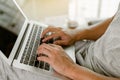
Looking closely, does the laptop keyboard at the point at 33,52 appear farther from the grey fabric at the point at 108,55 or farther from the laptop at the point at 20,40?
the grey fabric at the point at 108,55

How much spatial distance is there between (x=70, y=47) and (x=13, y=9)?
37 cm

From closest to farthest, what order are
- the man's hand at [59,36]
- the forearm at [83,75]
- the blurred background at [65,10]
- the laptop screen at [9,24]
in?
the forearm at [83,75]
the laptop screen at [9,24]
the man's hand at [59,36]
the blurred background at [65,10]

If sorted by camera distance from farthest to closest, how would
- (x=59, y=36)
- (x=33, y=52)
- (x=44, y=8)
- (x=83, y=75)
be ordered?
(x=44, y=8)
(x=59, y=36)
(x=33, y=52)
(x=83, y=75)

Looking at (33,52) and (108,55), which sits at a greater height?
(108,55)

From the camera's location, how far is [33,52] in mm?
979

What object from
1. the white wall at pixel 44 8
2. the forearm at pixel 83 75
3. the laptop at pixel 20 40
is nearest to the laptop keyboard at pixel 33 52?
the laptop at pixel 20 40

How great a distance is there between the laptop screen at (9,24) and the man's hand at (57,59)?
0.14 metres

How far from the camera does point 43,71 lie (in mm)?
858

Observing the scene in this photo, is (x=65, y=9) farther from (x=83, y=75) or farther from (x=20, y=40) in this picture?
(x=83, y=75)

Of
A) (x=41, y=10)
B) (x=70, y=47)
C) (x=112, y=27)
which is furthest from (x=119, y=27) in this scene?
(x=41, y=10)

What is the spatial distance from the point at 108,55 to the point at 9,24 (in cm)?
49

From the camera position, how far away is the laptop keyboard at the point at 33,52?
2.95 ft

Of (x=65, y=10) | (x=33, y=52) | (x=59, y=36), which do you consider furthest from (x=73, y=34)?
(x=65, y=10)

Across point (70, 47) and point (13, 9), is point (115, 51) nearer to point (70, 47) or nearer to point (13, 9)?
point (70, 47)
